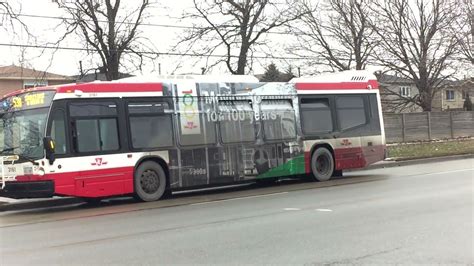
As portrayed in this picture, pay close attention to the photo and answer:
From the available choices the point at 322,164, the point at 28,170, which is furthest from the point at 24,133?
the point at 322,164

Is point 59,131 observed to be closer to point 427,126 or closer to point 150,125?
point 150,125

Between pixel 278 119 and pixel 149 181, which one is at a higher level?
pixel 278 119

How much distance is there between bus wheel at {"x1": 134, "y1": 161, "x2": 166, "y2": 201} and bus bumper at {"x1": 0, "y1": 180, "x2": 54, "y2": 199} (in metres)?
2.10

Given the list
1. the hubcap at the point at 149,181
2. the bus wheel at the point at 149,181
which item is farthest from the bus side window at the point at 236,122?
the hubcap at the point at 149,181

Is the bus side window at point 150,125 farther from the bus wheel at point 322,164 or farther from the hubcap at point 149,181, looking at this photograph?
the bus wheel at point 322,164

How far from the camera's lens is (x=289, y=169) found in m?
16.5

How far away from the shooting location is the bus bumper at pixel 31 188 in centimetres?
1227

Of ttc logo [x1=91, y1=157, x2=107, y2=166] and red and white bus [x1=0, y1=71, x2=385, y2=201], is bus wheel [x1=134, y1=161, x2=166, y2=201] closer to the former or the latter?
red and white bus [x1=0, y1=71, x2=385, y2=201]

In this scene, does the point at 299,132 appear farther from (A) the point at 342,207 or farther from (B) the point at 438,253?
(B) the point at 438,253

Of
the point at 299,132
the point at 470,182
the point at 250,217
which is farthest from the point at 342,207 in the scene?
the point at 299,132

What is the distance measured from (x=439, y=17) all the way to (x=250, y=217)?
31312 mm

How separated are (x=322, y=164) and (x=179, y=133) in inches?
206

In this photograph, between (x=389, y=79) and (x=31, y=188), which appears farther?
(x=389, y=79)

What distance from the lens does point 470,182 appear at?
14000mm
